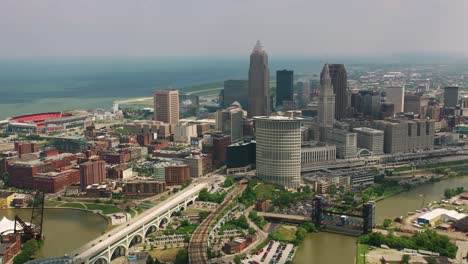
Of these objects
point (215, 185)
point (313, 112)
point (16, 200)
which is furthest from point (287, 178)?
point (313, 112)

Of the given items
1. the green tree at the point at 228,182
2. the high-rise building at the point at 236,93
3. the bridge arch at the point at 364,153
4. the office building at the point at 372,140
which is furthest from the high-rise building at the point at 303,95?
the green tree at the point at 228,182

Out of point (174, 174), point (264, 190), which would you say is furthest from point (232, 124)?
point (264, 190)

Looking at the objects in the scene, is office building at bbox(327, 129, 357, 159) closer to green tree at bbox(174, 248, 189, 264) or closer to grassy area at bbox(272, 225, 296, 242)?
grassy area at bbox(272, 225, 296, 242)

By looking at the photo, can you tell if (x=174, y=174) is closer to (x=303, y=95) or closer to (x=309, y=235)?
(x=309, y=235)

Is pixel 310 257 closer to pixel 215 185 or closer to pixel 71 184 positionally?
pixel 215 185

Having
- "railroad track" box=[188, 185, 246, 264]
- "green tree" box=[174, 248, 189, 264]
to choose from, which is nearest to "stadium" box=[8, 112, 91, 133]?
"railroad track" box=[188, 185, 246, 264]

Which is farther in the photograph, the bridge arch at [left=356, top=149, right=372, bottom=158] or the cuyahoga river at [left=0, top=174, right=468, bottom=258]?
the bridge arch at [left=356, top=149, right=372, bottom=158]

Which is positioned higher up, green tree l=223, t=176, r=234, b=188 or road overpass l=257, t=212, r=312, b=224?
green tree l=223, t=176, r=234, b=188
